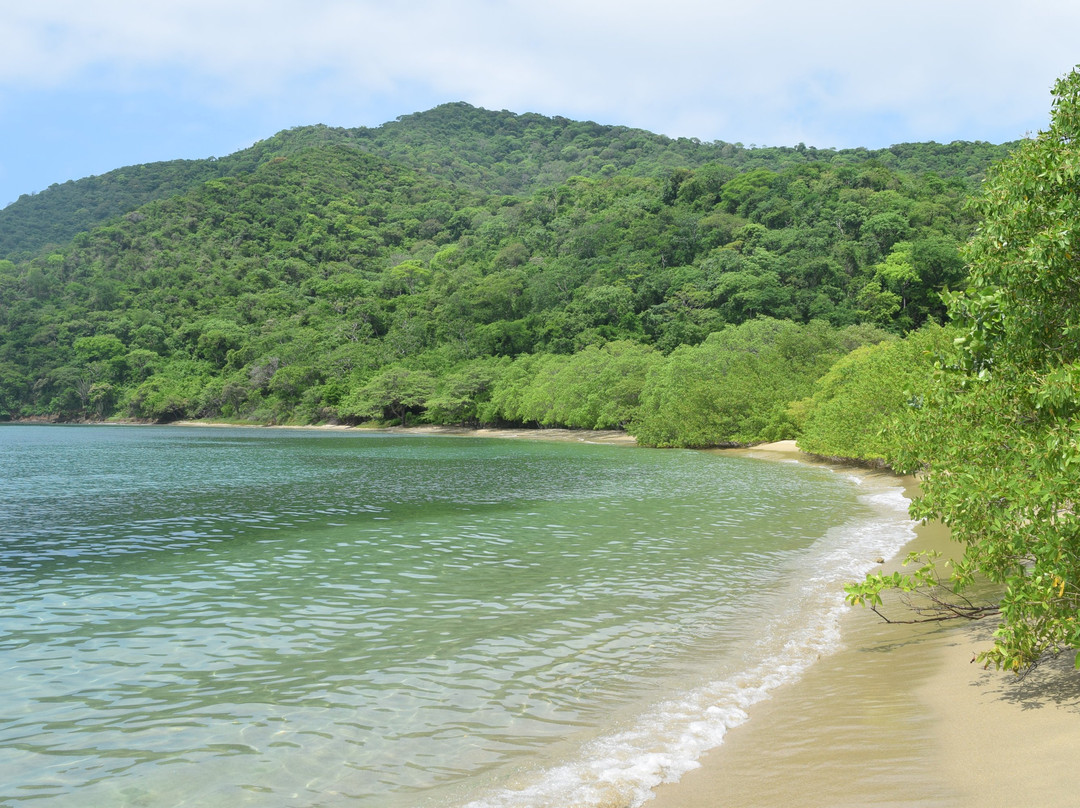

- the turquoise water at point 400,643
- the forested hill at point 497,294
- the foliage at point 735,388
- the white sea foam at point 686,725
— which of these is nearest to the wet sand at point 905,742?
the white sea foam at point 686,725

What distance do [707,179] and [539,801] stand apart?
121 meters

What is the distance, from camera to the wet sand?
503 cm

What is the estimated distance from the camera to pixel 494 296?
107375 mm

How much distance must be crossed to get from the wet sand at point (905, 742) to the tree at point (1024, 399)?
1.69ft

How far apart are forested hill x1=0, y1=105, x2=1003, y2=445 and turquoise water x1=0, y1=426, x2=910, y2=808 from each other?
3680cm

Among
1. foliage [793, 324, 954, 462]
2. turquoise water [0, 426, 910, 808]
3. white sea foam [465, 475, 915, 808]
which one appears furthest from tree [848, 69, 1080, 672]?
foliage [793, 324, 954, 462]

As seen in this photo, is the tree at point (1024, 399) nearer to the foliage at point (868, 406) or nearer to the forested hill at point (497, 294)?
the foliage at point (868, 406)

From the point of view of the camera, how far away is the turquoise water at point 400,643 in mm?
6137

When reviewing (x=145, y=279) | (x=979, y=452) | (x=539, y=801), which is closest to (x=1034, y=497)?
(x=979, y=452)

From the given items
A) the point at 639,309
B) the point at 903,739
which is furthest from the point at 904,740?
the point at 639,309

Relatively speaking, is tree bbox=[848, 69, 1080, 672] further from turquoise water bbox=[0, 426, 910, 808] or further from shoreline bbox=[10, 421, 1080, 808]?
turquoise water bbox=[0, 426, 910, 808]

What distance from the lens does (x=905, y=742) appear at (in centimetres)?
603

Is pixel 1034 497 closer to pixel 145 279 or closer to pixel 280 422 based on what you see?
pixel 280 422

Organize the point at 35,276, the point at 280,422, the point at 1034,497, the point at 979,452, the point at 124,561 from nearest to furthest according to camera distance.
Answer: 1. the point at 1034,497
2. the point at 979,452
3. the point at 124,561
4. the point at 280,422
5. the point at 35,276
